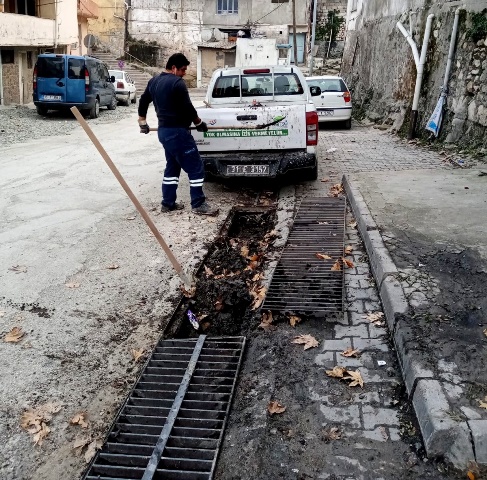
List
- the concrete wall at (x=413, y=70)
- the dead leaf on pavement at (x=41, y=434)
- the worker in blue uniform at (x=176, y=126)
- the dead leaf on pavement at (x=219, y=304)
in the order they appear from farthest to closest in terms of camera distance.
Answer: the concrete wall at (x=413, y=70) → the worker in blue uniform at (x=176, y=126) → the dead leaf on pavement at (x=219, y=304) → the dead leaf on pavement at (x=41, y=434)

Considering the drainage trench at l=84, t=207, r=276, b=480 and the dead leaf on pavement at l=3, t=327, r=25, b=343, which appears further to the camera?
the dead leaf on pavement at l=3, t=327, r=25, b=343

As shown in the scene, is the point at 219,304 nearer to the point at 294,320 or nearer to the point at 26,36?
the point at 294,320

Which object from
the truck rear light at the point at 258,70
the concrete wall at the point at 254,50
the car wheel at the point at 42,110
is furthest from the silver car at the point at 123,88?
the truck rear light at the point at 258,70

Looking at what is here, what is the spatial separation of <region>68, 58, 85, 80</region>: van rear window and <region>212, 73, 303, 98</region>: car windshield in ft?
35.5

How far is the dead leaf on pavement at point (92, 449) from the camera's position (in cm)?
299

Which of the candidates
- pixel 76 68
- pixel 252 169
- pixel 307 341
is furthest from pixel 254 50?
pixel 307 341

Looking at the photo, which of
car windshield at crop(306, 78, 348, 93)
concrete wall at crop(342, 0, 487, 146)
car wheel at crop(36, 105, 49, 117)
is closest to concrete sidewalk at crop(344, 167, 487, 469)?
concrete wall at crop(342, 0, 487, 146)

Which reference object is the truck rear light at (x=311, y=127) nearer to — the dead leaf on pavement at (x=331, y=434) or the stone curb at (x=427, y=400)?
the stone curb at (x=427, y=400)

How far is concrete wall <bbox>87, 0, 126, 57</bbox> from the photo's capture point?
130 ft

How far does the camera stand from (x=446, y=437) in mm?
2699

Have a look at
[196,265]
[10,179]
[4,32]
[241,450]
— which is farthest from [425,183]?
[4,32]

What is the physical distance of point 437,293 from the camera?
422cm

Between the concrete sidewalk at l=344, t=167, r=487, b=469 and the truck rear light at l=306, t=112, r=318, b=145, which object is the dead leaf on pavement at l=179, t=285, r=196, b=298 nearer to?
the concrete sidewalk at l=344, t=167, r=487, b=469

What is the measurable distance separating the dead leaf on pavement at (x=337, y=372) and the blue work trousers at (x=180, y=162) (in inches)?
164
